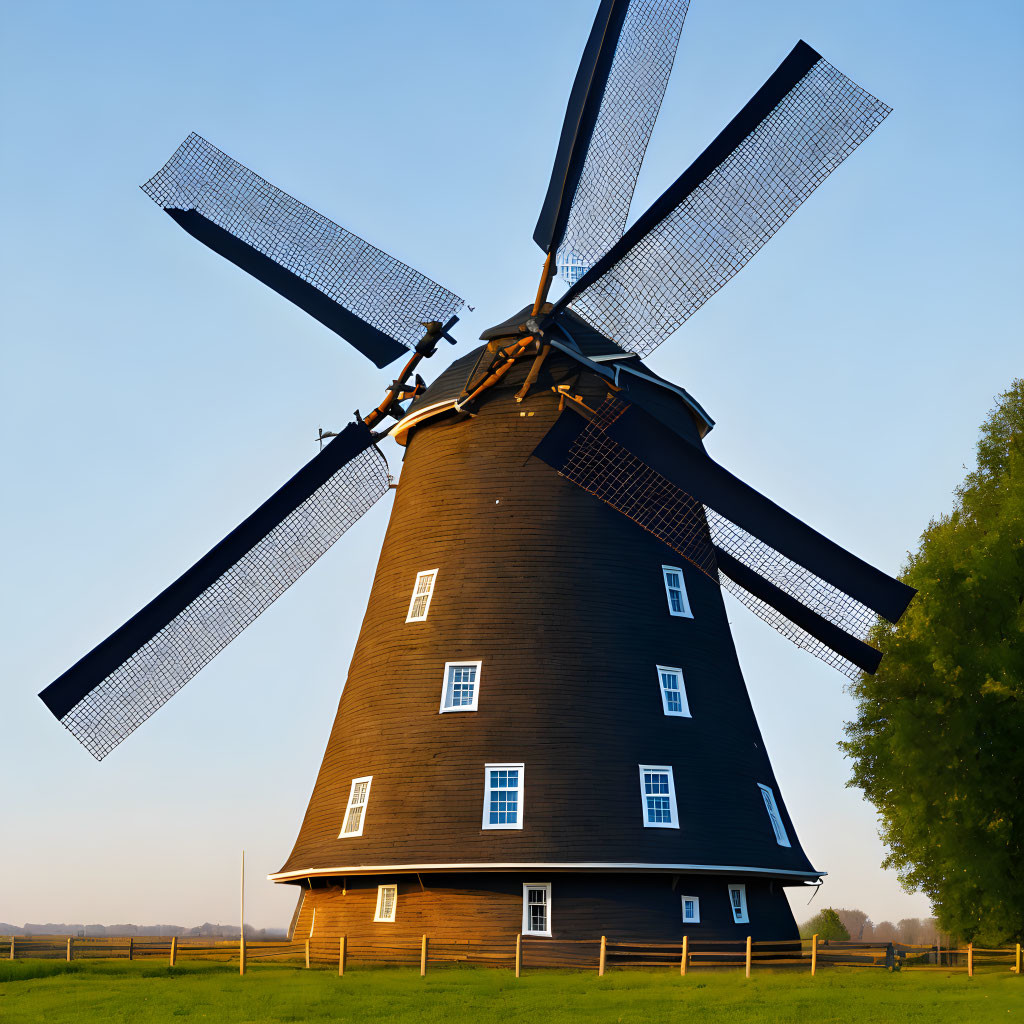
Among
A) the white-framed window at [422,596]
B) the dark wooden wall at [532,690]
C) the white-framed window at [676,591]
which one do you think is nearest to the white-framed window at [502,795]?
the dark wooden wall at [532,690]

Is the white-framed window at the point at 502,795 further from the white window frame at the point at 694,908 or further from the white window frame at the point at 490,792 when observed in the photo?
the white window frame at the point at 694,908

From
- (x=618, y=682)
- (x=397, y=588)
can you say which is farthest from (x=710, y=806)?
(x=397, y=588)

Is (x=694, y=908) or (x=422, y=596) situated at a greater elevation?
(x=422, y=596)

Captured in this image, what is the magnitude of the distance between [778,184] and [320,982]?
51.1 ft

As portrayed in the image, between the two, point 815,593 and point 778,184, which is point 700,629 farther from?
point 778,184

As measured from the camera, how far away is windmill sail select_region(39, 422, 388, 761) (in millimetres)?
21969

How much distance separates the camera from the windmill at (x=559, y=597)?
20.5m

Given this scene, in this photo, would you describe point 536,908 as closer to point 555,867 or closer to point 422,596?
point 555,867

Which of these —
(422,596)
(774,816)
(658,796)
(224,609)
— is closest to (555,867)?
(658,796)

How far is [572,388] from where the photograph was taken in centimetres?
2331

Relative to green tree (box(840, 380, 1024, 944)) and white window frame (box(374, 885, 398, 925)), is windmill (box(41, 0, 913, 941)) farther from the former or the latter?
green tree (box(840, 380, 1024, 944))

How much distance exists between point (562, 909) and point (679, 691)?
4.48 metres

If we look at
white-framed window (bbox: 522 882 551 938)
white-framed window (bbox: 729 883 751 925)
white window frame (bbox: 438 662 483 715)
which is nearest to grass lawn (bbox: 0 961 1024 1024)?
white-framed window (bbox: 522 882 551 938)

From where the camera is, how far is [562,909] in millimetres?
20234
